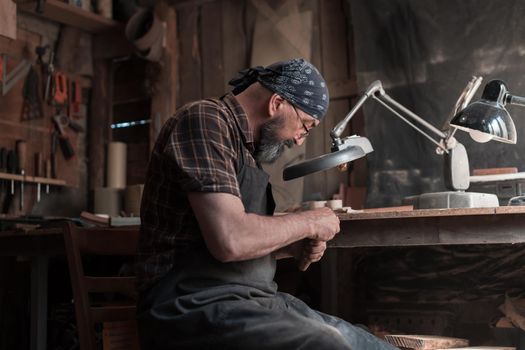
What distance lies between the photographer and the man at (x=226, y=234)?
72.2 inches

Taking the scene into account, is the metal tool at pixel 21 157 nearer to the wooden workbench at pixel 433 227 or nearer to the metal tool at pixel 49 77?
the metal tool at pixel 49 77

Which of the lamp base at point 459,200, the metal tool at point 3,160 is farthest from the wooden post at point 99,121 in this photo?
the lamp base at point 459,200

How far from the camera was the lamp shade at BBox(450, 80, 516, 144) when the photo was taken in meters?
2.62

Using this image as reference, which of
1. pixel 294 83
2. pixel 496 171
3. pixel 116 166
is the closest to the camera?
pixel 294 83

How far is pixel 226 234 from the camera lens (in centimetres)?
182

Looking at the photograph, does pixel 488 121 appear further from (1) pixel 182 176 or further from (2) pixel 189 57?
(2) pixel 189 57

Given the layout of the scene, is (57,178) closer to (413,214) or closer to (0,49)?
(0,49)

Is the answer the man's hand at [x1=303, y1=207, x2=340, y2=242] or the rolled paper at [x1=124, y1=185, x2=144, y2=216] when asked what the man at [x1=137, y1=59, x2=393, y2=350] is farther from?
the rolled paper at [x1=124, y1=185, x2=144, y2=216]

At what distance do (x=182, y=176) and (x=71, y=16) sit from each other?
12.1 feet

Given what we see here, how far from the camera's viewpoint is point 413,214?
244 centimetres

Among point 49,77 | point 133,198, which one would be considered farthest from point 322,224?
point 49,77

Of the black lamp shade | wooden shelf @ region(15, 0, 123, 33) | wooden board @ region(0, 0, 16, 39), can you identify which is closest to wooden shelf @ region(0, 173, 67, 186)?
wooden shelf @ region(15, 0, 123, 33)

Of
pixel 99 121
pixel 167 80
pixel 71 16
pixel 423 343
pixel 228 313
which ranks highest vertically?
pixel 71 16

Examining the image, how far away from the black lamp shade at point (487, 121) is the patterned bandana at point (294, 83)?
0.71m
